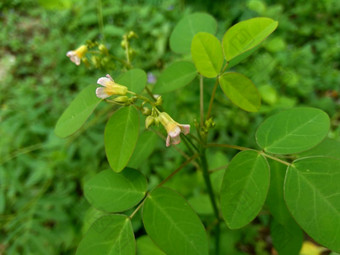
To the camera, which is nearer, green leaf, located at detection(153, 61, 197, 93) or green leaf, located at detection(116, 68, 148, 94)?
green leaf, located at detection(116, 68, 148, 94)

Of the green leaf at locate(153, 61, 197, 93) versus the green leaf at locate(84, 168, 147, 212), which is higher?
the green leaf at locate(153, 61, 197, 93)

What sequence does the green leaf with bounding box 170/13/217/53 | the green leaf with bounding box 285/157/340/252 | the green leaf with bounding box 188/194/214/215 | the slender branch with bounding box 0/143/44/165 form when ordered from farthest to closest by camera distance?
the slender branch with bounding box 0/143/44/165
the green leaf with bounding box 188/194/214/215
the green leaf with bounding box 170/13/217/53
the green leaf with bounding box 285/157/340/252

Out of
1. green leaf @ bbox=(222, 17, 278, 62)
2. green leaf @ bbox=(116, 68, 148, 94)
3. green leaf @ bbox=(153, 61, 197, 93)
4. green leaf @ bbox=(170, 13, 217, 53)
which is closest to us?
green leaf @ bbox=(222, 17, 278, 62)

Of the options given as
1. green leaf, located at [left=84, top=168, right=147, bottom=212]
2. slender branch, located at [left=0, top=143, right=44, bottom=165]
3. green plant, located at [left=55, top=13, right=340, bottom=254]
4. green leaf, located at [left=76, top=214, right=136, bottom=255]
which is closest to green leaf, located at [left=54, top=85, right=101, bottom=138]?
green plant, located at [left=55, top=13, right=340, bottom=254]

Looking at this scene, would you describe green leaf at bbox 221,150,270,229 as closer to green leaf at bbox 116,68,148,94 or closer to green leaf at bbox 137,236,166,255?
green leaf at bbox 116,68,148,94

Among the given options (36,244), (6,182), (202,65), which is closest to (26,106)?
(6,182)

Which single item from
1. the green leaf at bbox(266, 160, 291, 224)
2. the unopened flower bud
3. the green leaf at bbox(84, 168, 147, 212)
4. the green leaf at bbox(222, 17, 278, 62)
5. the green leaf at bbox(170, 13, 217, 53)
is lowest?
the green leaf at bbox(266, 160, 291, 224)

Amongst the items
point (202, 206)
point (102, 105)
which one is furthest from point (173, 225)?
point (102, 105)

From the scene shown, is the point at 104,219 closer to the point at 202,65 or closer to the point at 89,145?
the point at 202,65
